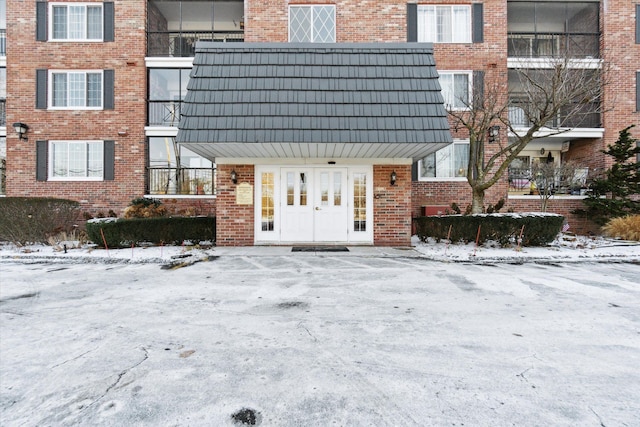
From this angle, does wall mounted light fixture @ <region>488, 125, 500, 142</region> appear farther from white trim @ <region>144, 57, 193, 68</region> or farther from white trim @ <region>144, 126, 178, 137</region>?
white trim @ <region>144, 126, 178, 137</region>

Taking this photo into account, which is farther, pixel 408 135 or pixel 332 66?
pixel 332 66

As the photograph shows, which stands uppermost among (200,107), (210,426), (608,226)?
(200,107)

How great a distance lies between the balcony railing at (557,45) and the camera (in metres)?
14.4

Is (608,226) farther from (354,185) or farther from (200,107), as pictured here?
(200,107)

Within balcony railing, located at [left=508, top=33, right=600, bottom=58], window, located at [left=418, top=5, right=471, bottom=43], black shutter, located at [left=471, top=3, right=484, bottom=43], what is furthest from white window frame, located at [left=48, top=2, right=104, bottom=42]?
balcony railing, located at [left=508, top=33, right=600, bottom=58]

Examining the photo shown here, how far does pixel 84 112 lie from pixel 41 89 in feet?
6.28

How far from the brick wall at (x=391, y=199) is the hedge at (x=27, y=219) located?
999 centimetres

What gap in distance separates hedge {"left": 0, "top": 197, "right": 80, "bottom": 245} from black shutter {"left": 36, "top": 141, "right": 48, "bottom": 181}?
4326 millimetres

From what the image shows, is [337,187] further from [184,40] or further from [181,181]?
[184,40]

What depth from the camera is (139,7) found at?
13.9 metres

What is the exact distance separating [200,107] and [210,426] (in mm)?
7969

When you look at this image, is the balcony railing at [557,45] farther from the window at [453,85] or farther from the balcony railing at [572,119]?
the window at [453,85]

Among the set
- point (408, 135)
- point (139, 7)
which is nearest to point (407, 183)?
point (408, 135)

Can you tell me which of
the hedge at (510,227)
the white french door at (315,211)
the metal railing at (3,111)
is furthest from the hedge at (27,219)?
the hedge at (510,227)
